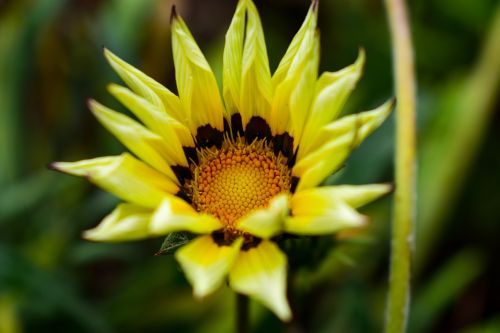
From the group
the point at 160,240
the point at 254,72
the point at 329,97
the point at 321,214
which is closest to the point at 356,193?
the point at 321,214

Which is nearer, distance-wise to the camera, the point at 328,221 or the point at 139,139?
the point at 328,221

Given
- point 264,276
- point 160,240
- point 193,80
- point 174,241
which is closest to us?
point 264,276

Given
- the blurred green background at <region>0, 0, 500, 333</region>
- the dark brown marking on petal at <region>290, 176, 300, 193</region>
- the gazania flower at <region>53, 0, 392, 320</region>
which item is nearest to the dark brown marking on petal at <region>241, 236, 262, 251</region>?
the gazania flower at <region>53, 0, 392, 320</region>

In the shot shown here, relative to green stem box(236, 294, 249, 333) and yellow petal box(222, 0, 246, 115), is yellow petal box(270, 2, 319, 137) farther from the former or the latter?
green stem box(236, 294, 249, 333)

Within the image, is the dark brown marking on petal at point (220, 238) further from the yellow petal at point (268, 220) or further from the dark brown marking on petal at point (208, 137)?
the dark brown marking on petal at point (208, 137)

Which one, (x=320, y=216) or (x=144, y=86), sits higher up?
(x=144, y=86)

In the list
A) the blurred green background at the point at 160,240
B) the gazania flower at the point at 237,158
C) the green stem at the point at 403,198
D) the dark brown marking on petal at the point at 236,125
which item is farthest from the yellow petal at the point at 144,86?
the blurred green background at the point at 160,240

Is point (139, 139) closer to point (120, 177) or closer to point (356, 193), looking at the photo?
point (120, 177)
